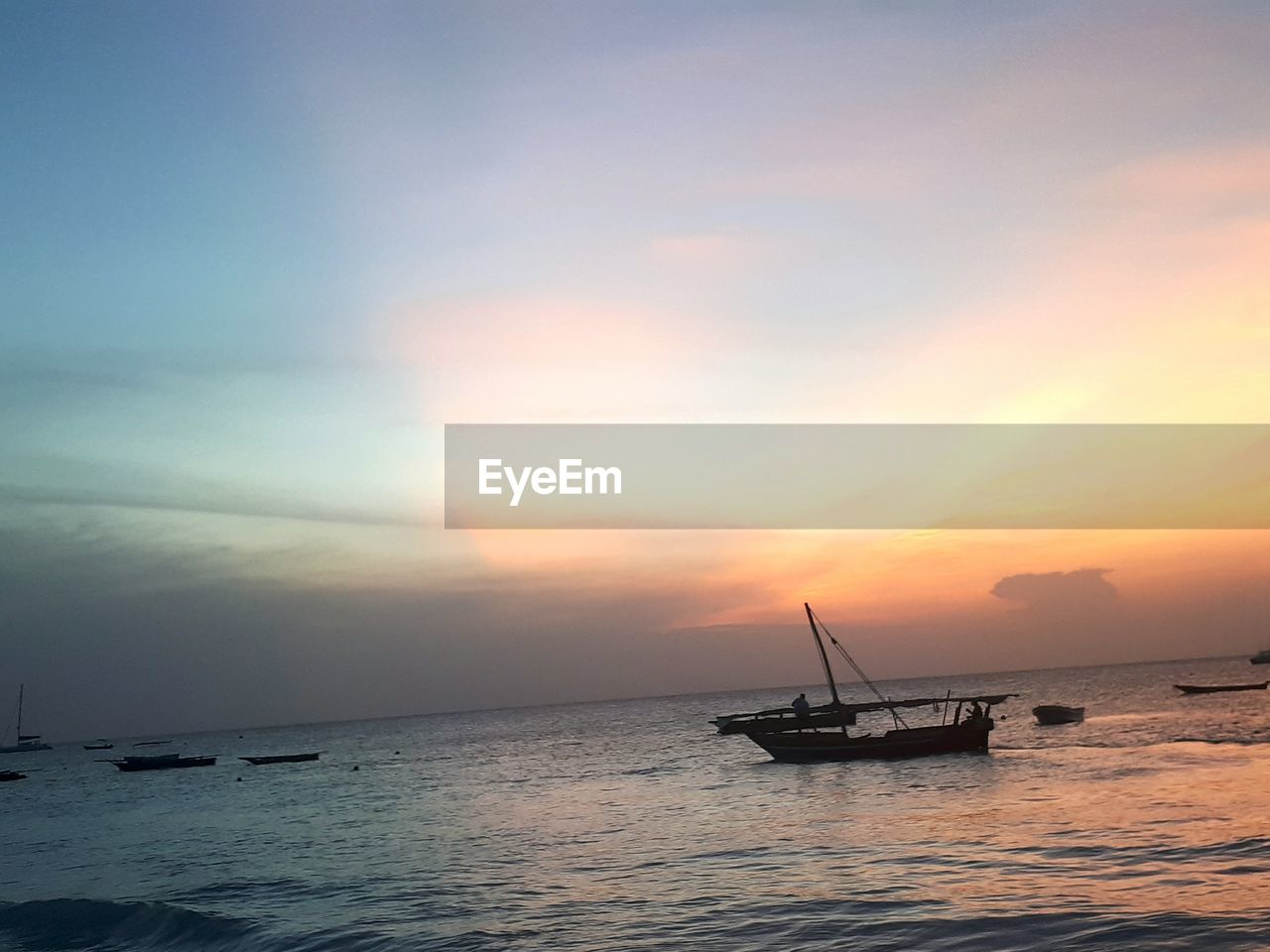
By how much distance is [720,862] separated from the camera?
93.1ft

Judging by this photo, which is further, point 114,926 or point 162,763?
point 162,763

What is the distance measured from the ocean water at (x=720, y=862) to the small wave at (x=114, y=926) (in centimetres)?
11

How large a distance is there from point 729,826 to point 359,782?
49307 millimetres

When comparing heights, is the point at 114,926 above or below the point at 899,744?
below

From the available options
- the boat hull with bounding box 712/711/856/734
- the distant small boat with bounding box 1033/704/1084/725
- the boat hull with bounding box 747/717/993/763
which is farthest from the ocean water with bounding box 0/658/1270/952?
the distant small boat with bounding box 1033/704/1084/725

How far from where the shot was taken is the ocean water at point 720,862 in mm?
19969

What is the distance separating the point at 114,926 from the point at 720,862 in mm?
16188

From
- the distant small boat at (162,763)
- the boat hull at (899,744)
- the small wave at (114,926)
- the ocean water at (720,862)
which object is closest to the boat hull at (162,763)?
the distant small boat at (162,763)

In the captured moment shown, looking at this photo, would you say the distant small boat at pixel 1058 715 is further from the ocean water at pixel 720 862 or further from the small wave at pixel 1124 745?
the small wave at pixel 1124 745

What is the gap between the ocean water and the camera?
1997 centimetres

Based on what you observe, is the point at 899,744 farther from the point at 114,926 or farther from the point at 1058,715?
the point at 114,926

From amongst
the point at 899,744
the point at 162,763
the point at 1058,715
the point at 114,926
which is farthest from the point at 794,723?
the point at 162,763

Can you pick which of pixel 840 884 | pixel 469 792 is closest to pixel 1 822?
pixel 469 792

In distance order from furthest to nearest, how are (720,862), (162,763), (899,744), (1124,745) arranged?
(162,763), (1124,745), (899,744), (720,862)
